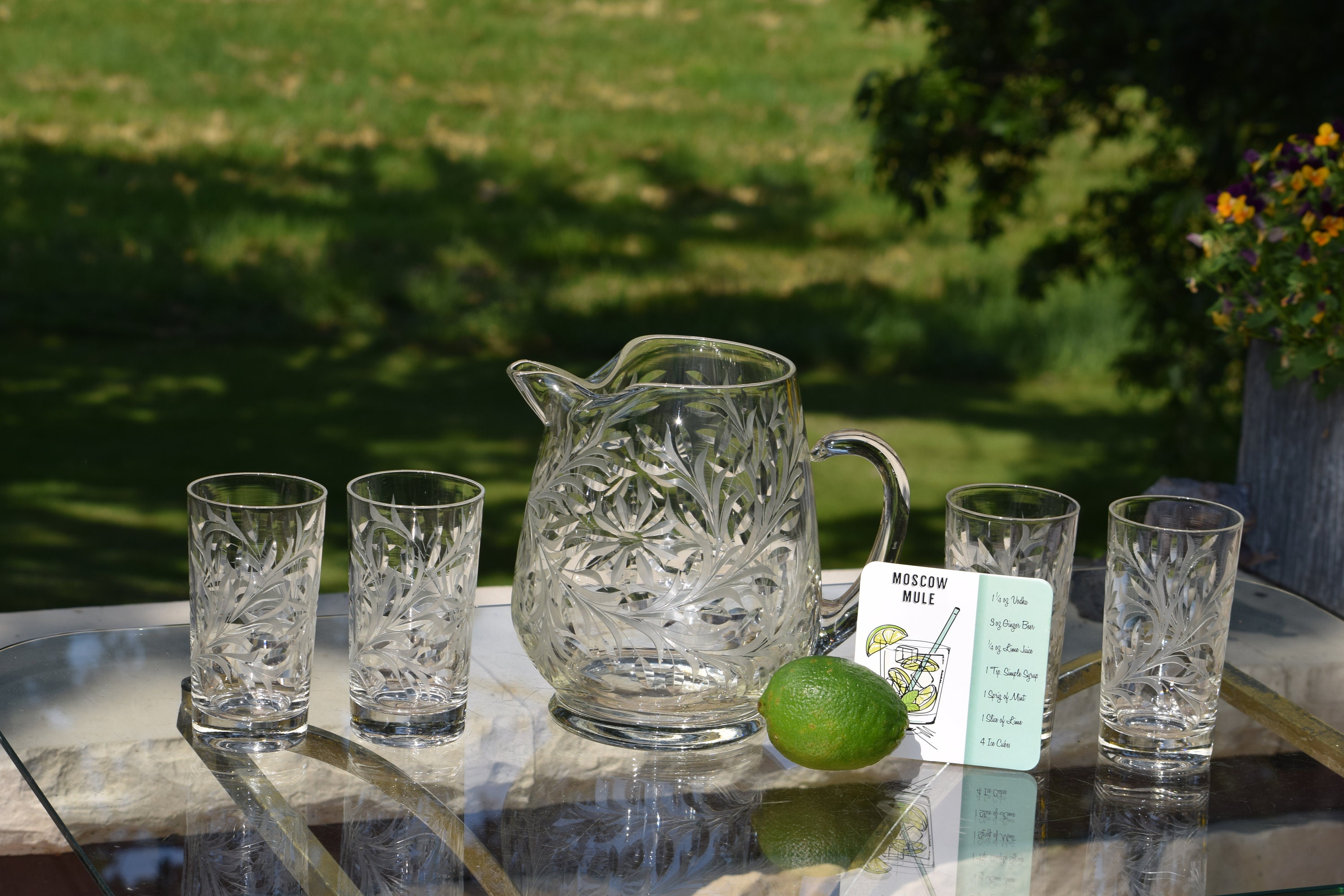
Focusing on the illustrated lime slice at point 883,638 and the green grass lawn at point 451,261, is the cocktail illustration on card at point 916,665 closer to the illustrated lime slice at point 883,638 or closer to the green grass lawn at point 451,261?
the illustrated lime slice at point 883,638

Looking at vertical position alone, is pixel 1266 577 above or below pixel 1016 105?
below

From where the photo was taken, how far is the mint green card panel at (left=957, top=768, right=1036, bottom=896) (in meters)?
0.90

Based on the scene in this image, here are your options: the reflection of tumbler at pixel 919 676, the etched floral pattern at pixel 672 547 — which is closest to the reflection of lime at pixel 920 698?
the reflection of tumbler at pixel 919 676

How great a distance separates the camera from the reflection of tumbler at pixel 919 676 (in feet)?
3.49

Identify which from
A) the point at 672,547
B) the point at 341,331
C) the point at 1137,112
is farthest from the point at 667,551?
the point at 341,331

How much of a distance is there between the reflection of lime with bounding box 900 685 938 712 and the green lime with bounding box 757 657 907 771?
0.05 m

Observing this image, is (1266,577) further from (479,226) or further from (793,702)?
(479,226)

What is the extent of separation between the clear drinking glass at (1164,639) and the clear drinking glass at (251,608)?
582 mm

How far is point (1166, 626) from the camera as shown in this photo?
1.03 m

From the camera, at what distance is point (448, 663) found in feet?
3.38

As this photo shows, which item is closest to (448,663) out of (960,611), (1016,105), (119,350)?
(960,611)

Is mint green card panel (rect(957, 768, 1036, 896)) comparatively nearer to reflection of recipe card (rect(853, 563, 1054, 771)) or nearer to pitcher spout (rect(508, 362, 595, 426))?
reflection of recipe card (rect(853, 563, 1054, 771))

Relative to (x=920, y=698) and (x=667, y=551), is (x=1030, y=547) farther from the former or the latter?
(x=667, y=551)

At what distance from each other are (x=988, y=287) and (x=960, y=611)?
4972mm
